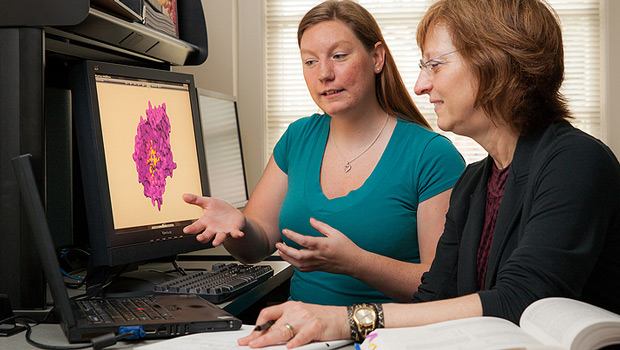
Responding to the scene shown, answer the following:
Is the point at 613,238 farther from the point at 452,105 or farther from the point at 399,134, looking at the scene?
the point at 399,134

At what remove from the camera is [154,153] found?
1.50 metres

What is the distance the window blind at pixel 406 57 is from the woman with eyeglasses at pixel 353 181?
1073mm

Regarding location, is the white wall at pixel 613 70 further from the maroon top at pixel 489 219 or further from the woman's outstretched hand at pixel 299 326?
the woman's outstretched hand at pixel 299 326

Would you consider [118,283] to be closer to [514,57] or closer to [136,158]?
[136,158]

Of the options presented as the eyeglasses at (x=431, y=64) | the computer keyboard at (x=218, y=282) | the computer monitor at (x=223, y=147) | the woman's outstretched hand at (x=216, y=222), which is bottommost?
the computer keyboard at (x=218, y=282)

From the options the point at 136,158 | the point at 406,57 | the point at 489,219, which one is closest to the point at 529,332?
the point at 489,219

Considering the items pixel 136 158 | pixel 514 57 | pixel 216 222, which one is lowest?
pixel 216 222

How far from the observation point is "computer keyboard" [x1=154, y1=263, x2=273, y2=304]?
1.32 meters

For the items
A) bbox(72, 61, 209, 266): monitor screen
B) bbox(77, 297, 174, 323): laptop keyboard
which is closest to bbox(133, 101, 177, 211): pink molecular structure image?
bbox(72, 61, 209, 266): monitor screen

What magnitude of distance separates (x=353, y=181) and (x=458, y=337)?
2.74 feet

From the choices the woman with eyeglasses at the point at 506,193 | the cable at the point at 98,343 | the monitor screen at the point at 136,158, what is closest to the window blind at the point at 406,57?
the monitor screen at the point at 136,158

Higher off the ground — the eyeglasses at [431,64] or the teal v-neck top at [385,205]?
the eyeglasses at [431,64]

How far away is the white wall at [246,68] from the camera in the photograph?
2684 mm

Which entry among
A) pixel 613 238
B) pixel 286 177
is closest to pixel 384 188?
pixel 286 177
